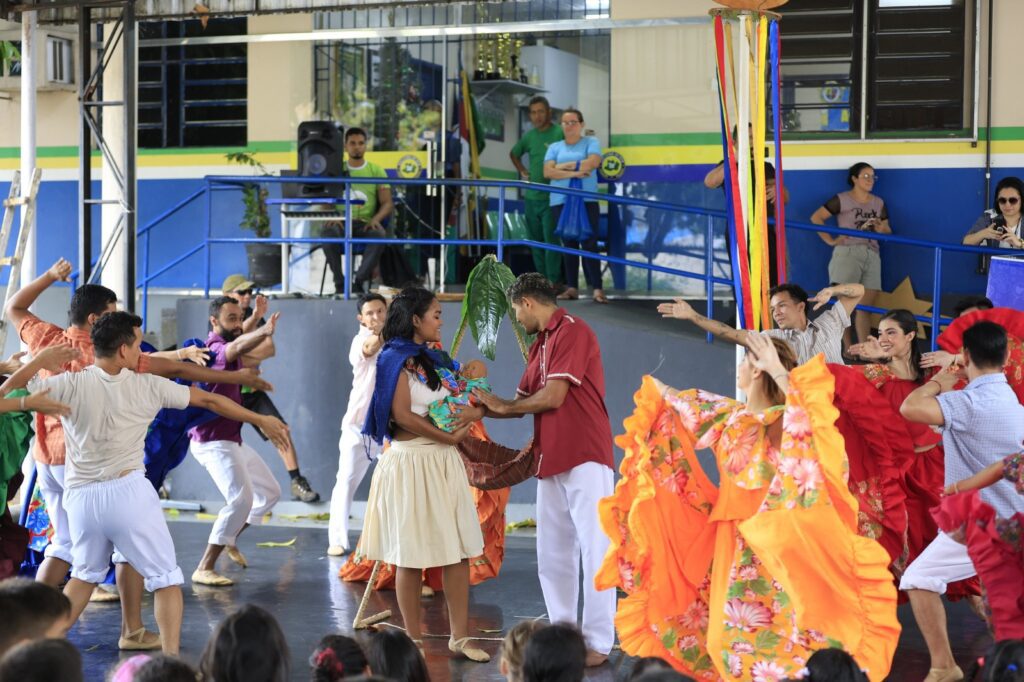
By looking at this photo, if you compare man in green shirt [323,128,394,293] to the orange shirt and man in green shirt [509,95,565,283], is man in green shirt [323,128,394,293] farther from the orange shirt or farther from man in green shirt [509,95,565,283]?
the orange shirt

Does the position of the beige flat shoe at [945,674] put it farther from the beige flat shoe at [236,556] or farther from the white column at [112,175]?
the white column at [112,175]

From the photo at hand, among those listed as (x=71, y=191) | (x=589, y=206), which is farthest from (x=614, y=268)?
(x=71, y=191)

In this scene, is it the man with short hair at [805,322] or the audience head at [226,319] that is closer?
the man with short hair at [805,322]

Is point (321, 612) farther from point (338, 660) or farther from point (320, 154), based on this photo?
point (320, 154)

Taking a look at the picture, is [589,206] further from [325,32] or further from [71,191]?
[71,191]

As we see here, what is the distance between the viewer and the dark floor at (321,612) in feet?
20.2

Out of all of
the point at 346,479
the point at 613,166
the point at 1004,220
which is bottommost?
the point at 346,479

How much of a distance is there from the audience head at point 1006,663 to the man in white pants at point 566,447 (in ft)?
9.40

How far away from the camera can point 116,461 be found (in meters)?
5.88

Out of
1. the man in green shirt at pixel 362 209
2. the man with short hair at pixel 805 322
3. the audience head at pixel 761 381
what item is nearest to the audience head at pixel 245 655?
the audience head at pixel 761 381

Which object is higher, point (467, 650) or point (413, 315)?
point (413, 315)

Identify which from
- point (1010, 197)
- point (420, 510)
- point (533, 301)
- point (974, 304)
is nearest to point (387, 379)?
point (420, 510)

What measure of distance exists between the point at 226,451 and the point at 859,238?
504cm

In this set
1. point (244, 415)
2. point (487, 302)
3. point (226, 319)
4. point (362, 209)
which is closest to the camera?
point (244, 415)
